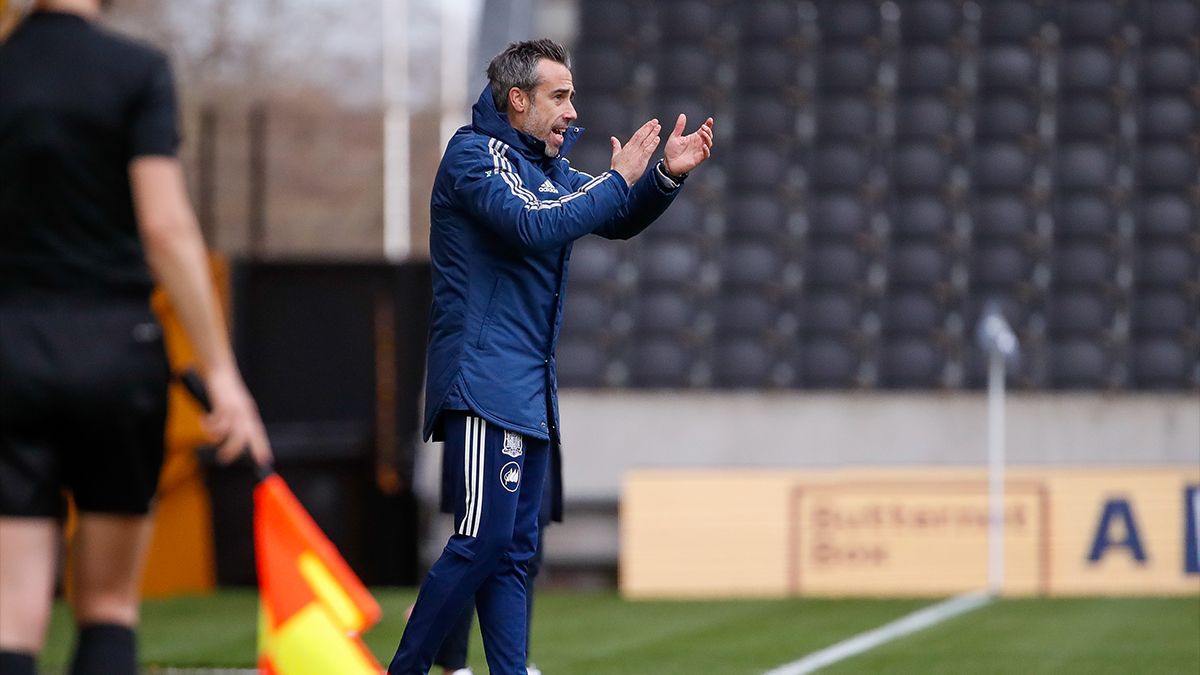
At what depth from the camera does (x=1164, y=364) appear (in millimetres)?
11930

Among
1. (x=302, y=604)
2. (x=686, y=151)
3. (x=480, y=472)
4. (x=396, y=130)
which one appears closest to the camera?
(x=302, y=604)

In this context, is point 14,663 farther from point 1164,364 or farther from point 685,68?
point 1164,364

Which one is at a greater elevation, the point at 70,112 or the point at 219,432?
the point at 70,112

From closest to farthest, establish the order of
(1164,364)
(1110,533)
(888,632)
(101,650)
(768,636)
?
1. (101,650)
2. (768,636)
3. (888,632)
4. (1110,533)
5. (1164,364)

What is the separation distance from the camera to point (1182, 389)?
38.9ft

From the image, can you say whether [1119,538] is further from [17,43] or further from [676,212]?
[17,43]

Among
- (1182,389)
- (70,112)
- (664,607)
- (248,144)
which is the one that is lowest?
(664,607)

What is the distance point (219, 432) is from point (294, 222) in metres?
11.2

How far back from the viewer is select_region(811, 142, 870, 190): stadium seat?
12172 mm

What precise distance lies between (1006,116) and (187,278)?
32.8 feet

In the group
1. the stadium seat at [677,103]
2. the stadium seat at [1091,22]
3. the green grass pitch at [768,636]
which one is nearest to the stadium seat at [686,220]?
the stadium seat at [677,103]

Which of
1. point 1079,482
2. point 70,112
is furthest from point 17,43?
point 1079,482

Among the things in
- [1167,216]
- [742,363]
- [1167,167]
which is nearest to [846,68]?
[742,363]

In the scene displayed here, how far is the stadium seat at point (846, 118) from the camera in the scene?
12172 mm
